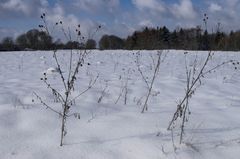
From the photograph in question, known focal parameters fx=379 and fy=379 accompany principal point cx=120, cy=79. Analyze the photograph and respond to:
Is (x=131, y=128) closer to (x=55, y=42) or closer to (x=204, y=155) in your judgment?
(x=204, y=155)

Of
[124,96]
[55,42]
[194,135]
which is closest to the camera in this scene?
[194,135]

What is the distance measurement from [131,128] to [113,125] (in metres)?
0.20

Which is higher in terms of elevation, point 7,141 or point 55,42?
point 55,42

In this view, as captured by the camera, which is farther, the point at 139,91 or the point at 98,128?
the point at 139,91

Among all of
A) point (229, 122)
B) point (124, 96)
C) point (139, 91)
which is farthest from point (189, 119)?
point (139, 91)

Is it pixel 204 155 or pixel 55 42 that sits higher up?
pixel 55 42

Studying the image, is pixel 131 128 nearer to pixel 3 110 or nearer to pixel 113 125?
pixel 113 125

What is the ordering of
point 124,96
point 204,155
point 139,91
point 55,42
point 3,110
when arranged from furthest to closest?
point 139,91
point 124,96
point 55,42
point 3,110
point 204,155

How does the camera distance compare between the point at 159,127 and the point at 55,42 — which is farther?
the point at 55,42

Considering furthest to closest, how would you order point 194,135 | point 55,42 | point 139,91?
point 139,91, point 55,42, point 194,135

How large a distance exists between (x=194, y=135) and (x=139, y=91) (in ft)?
8.03

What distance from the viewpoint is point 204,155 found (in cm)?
360

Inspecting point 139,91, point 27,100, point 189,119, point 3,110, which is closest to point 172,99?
point 139,91

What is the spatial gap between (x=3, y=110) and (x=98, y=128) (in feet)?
3.82
